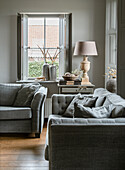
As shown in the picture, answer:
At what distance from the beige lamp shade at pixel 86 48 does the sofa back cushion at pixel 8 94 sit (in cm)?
134

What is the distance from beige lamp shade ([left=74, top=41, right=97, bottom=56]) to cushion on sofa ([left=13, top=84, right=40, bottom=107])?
3.63 feet

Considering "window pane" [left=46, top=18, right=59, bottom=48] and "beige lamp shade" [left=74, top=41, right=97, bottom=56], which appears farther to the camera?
"window pane" [left=46, top=18, right=59, bottom=48]

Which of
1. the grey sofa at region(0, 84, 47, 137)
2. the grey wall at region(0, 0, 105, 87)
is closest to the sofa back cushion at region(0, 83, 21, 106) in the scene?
the grey sofa at region(0, 84, 47, 137)

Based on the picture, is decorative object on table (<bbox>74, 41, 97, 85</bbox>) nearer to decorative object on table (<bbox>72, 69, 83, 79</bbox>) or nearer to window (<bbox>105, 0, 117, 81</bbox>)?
decorative object on table (<bbox>72, 69, 83, 79</bbox>)

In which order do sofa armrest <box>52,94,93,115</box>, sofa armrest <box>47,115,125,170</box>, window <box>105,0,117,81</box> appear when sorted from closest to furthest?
1. sofa armrest <box>47,115,125,170</box>
2. sofa armrest <box>52,94,93,115</box>
3. window <box>105,0,117,81</box>

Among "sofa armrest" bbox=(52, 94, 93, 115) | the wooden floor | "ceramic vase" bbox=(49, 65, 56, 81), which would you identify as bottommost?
the wooden floor

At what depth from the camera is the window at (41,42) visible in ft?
21.3

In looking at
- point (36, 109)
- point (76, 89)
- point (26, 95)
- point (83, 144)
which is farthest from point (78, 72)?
point (83, 144)

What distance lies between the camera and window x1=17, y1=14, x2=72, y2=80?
6.48 meters

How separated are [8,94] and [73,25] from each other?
1.95 metres

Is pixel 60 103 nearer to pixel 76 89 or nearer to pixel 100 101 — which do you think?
pixel 100 101

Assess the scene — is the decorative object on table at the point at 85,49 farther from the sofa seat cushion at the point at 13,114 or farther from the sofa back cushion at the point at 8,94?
the sofa seat cushion at the point at 13,114

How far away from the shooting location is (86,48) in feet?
19.8

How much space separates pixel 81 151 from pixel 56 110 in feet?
6.79
